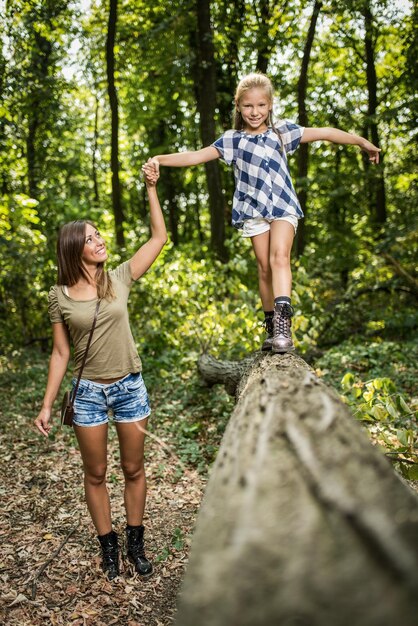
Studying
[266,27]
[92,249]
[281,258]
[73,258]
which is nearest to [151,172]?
[92,249]

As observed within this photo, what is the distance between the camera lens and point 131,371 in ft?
9.86

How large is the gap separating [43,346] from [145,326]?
3.39 m

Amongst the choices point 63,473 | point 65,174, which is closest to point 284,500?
point 63,473

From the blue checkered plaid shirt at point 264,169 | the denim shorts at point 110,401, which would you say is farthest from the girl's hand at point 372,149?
the denim shorts at point 110,401

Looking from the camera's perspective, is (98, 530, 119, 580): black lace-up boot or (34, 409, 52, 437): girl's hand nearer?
(34, 409, 52, 437): girl's hand

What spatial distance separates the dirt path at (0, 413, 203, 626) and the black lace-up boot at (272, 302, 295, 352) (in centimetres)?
167

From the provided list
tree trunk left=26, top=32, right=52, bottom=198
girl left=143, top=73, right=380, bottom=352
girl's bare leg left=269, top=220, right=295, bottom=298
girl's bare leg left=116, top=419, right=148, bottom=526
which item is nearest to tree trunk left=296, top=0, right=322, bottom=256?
tree trunk left=26, top=32, right=52, bottom=198

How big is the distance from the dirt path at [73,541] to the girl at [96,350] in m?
0.53

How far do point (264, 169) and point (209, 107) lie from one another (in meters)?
6.53

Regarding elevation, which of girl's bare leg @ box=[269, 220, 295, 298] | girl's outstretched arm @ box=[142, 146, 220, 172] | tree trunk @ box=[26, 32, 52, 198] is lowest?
girl's bare leg @ box=[269, 220, 295, 298]

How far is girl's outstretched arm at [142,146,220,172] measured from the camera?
326cm

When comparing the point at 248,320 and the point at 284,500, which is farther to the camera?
the point at 248,320

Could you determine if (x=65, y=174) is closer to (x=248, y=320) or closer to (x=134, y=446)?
(x=248, y=320)

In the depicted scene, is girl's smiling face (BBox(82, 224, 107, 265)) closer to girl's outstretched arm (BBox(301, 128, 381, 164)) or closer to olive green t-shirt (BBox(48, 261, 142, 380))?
olive green t-shirt (BBox(48, 261, 142, 380))
